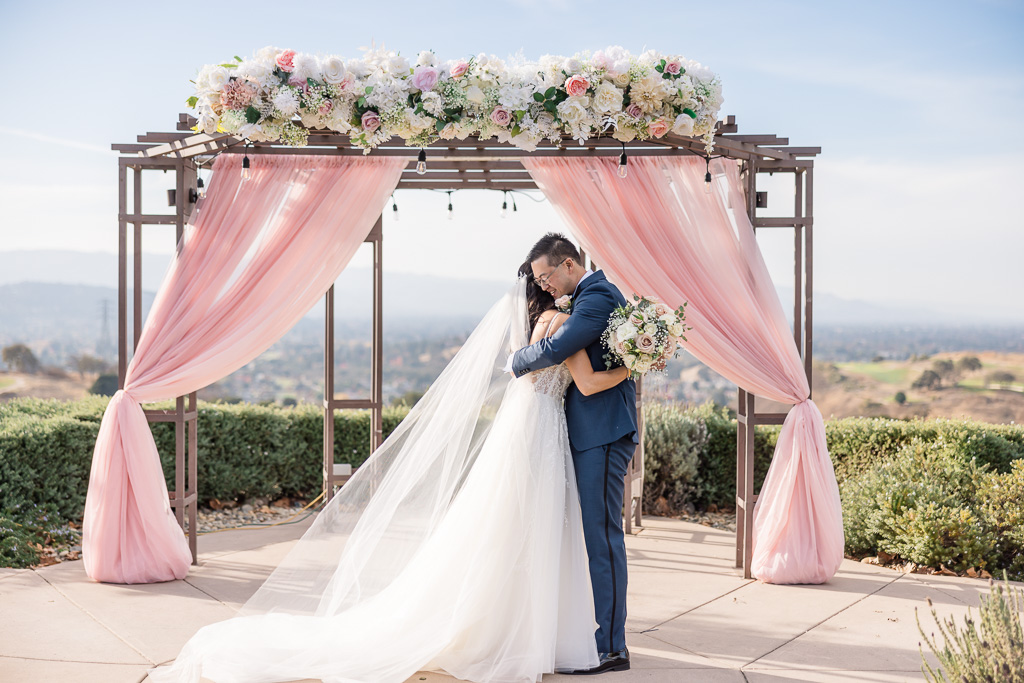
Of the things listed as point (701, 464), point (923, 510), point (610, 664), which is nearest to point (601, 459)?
point (610, 664)

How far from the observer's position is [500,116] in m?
4.26

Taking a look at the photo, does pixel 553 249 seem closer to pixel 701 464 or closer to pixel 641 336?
pixel 641 336

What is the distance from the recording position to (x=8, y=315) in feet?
100

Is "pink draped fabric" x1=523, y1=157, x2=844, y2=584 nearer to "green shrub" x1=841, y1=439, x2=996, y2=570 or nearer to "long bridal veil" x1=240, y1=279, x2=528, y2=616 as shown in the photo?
"green shrub" x1=841, y1=439, x2=996, y2=570

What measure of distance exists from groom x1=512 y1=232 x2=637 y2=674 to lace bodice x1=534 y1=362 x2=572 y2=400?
0.34 feet

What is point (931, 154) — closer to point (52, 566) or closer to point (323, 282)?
point (323, 282)

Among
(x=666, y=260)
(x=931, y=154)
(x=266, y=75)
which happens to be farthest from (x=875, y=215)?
(x=266, y=75)

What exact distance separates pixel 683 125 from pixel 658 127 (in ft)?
0.48

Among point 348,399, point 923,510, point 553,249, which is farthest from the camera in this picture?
point 348,399

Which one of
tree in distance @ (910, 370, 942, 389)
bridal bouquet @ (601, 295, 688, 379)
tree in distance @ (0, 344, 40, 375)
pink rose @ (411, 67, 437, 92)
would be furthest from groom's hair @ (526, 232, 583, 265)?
tree in distance @ (0, 344, 40, 375)

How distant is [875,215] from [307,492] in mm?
22544

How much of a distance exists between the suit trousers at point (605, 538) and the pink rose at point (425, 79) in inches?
92.5

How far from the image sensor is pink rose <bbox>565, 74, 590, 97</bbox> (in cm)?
420

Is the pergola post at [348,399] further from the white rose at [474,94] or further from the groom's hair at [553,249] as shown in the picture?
the groom's hair at [553,249]
